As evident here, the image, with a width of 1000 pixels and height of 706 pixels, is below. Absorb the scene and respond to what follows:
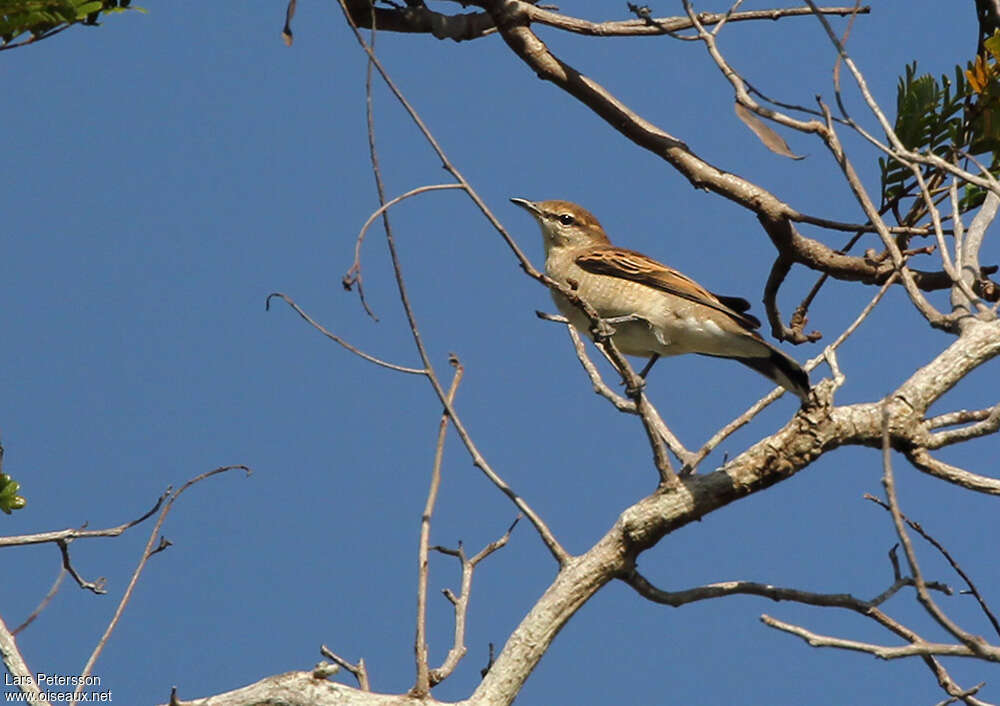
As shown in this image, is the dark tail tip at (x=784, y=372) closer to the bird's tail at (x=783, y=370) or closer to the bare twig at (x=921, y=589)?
the bird's tail at (x=783, y=370)

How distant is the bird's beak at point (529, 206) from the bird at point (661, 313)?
732 mm

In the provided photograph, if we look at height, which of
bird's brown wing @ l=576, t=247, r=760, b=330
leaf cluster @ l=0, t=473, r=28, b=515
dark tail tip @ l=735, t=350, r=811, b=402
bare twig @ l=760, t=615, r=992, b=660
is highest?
bird's brown wing @ l=576, t=247, r=760, b=330

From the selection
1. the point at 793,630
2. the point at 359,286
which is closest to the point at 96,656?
the point at 359,286

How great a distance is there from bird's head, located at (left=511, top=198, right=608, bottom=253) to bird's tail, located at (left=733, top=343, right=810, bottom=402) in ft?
5.36

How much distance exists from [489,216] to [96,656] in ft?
6.90

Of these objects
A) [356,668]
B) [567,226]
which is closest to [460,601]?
[356,668]

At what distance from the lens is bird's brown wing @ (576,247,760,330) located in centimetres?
624

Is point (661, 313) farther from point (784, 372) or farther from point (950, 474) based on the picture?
point (950, 474)

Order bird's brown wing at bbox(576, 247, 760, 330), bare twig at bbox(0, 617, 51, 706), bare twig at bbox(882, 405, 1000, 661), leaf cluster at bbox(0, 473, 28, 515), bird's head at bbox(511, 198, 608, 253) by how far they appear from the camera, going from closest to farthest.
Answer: bare twig at bbox(882, 405, 1000, 661) → bare twig at bbox(0, 617, 51, 706) → leaf cluster at bbox(0, 473, 28, 515) → bird's brown wing at bbox(576, 247, 760, 330) → bird's head at bbox(511, 198, 608, 253)

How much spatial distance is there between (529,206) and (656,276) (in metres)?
1.43

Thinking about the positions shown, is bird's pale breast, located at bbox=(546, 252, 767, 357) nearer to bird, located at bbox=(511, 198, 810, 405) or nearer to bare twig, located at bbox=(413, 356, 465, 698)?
bird, located at bbox=(511, 198, 810, 405)

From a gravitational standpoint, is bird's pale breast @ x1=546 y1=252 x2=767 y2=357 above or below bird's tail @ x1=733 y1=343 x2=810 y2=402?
above

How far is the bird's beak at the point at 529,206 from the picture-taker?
7.61m

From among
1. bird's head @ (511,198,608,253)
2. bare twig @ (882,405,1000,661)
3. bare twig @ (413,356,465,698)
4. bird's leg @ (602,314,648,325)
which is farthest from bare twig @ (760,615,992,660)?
bird's head @ (511,198,608,253)
